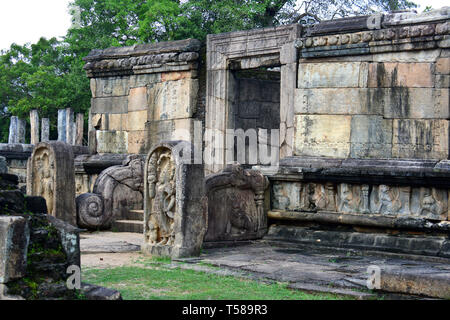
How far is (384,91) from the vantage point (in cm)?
955

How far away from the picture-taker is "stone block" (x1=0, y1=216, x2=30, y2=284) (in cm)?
466

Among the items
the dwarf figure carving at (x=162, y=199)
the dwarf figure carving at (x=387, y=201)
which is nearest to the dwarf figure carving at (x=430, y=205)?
the dwarf figure carving at (x=387, y=201)

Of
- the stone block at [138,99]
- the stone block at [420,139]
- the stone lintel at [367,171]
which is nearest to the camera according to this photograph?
the stone lintel at [367,171]

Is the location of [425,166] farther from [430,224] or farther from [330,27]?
[330,27]

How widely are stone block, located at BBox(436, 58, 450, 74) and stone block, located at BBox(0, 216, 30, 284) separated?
21.2ft

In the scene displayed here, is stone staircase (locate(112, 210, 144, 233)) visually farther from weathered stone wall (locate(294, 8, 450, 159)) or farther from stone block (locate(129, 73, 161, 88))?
weathered stone wall (locate(294, 8, 450, 159))

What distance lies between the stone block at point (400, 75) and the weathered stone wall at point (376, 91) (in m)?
0.01

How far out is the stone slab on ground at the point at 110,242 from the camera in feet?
28.3

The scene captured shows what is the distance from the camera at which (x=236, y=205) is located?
9.30 m

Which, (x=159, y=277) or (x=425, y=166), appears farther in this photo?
(x=425, y=166)

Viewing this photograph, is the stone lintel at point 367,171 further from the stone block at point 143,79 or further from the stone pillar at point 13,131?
the stone pillar at point 13,131

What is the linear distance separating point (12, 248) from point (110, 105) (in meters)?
9.31
